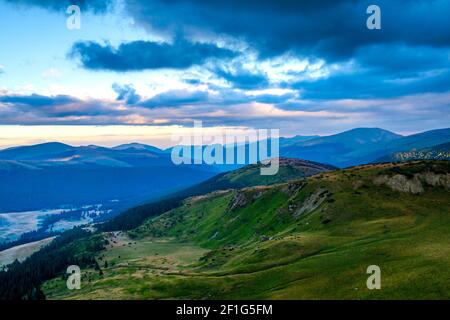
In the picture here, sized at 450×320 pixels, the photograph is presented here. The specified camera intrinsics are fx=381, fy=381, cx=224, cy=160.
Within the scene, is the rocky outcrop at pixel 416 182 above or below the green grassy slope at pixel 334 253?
above

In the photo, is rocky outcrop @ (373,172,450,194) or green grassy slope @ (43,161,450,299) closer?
green grassy slope @ (43,161,450,299)

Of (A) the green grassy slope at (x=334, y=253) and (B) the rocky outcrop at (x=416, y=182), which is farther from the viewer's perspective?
(B) the rocky outcrop at (x=416, y=182)

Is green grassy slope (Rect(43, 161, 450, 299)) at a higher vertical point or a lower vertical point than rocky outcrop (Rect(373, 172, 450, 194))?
lower

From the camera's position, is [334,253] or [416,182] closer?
[334,253]

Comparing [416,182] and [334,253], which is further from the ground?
[416,182]
